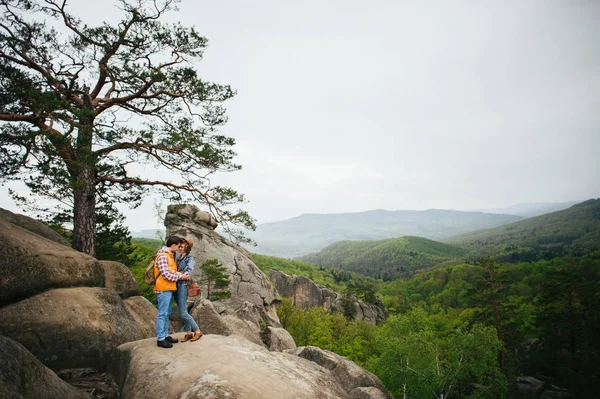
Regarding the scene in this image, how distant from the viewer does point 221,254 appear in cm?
2600

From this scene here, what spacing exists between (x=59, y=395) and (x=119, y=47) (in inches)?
537

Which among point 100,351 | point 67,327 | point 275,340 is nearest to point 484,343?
point 275,340

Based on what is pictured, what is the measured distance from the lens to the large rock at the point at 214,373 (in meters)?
4.68

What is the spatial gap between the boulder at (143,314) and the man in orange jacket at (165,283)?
376 centimetres

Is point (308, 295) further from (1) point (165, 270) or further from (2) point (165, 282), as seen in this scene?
(1) point (165, 270)

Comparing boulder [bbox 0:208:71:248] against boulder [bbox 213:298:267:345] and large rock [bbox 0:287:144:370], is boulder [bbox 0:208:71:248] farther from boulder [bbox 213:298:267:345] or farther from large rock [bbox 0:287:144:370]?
boulder [bbox 213:298:267:345]

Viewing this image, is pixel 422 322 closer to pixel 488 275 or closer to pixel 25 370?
pixel 488 275

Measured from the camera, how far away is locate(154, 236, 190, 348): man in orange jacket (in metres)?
6.41

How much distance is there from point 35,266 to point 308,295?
63.0 m

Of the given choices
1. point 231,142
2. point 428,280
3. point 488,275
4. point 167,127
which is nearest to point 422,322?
point 488,275

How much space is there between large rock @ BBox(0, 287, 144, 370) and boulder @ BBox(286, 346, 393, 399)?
709 cm

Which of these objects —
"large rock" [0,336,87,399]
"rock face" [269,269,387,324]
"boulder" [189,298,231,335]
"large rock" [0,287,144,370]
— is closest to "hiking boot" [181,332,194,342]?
"large rock" [0,336,87,399]

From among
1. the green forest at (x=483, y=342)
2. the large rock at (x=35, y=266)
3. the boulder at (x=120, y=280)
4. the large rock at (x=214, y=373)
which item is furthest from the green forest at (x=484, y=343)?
the large rock at (x=35, y=266)

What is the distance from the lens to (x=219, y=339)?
709 centimetres
